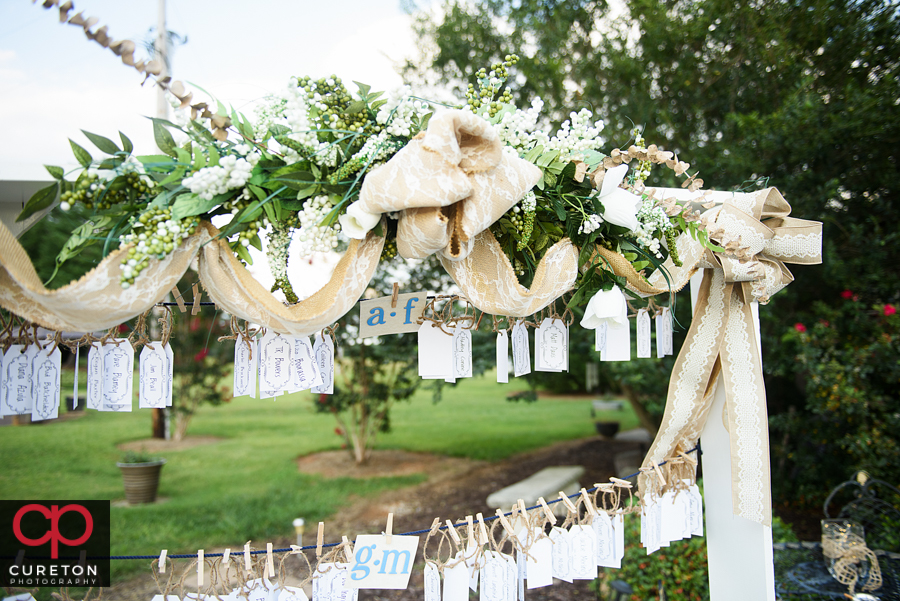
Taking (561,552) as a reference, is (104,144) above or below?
above

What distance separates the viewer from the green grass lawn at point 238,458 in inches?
185

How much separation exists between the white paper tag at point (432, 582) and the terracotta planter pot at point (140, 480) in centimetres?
476

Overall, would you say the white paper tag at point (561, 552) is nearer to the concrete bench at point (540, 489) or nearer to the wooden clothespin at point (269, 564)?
the wooden clothespin at point (269, 564)

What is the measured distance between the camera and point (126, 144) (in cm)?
103

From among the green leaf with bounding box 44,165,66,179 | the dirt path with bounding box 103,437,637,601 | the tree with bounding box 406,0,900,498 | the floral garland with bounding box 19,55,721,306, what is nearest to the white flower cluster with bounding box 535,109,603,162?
the floral garland with bounding box 19,55,721,306

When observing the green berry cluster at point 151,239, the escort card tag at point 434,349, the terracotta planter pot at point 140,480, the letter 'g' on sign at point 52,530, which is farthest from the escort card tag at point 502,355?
the terracotta planter pot at point 140,480

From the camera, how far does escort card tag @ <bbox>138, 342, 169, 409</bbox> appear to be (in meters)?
1.26

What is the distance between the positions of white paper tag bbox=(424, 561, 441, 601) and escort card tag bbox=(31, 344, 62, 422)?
1053mm

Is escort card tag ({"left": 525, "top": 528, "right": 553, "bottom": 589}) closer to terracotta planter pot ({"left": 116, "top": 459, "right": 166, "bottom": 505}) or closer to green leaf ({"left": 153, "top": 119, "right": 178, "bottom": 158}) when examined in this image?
green leaf ({"left": 153, "top": 119, "right": 178, "bottom": 158})

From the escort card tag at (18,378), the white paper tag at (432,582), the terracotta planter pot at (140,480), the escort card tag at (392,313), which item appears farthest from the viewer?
the terracotta planter pot at (140,480)

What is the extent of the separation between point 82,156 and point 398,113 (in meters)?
0.67

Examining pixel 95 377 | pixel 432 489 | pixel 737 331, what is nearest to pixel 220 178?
pixel 95 377

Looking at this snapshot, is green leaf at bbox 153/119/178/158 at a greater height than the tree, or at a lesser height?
lesser

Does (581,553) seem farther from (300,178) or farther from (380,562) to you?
(300,178)
